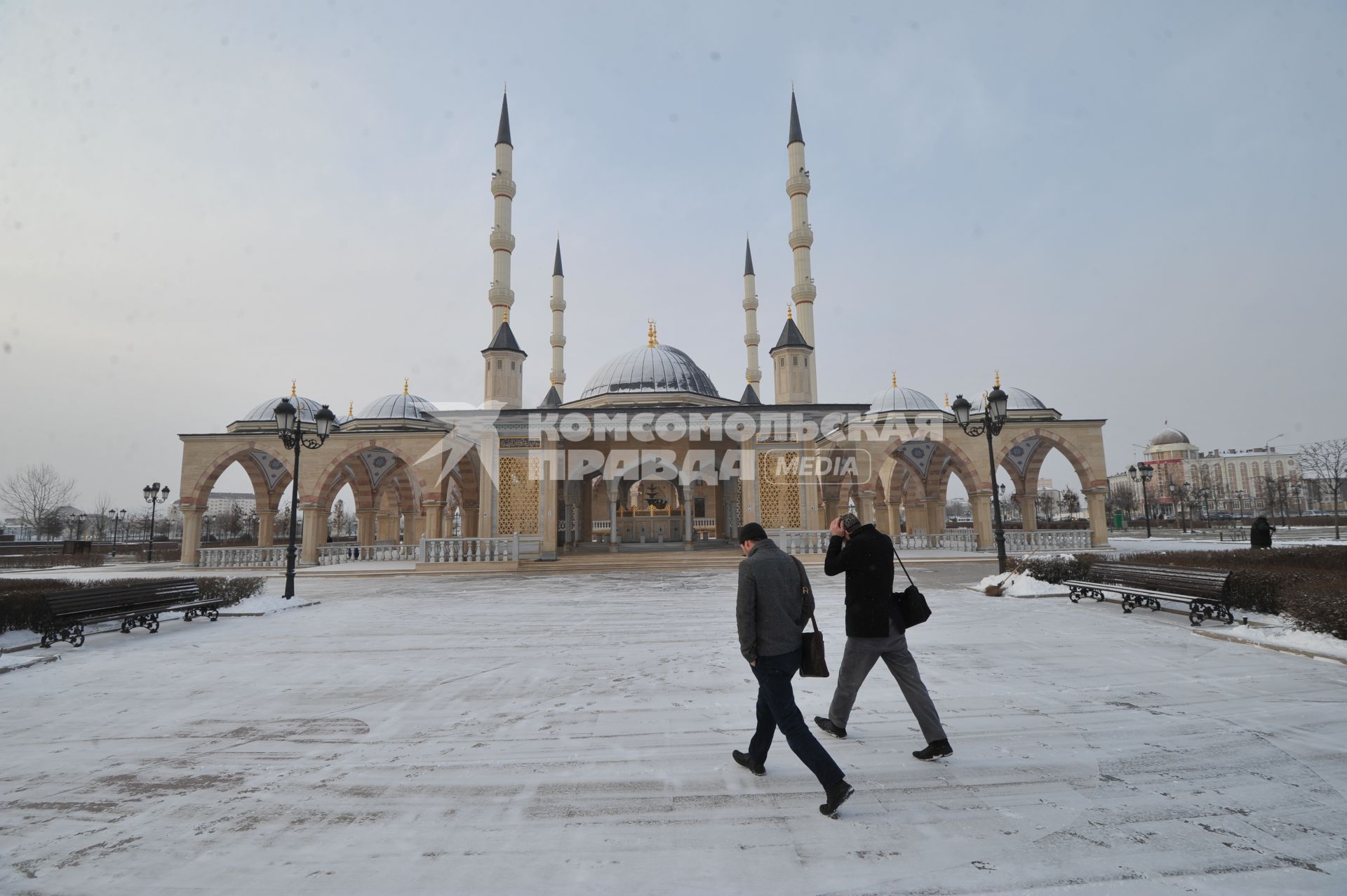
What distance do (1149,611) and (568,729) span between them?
784 cm

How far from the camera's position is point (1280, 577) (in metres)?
7.05

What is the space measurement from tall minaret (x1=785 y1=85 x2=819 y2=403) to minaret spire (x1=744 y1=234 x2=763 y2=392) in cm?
685

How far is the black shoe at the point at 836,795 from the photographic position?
260 centimetres

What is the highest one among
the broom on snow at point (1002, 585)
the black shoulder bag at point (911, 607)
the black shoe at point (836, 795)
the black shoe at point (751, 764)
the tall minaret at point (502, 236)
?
the tall minaret at point (502, 236)

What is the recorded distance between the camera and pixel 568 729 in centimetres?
385

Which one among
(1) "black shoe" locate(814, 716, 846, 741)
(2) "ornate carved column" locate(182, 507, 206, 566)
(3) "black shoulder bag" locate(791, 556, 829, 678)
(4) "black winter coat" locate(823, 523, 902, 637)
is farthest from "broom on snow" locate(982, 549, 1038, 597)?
(2) "ornate carved column" locate(182, 507, 206, 566)

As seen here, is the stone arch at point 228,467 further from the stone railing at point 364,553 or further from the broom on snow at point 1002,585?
the broom on snow at point 1002,585

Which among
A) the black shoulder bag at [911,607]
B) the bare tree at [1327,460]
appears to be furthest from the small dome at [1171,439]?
the black shoulder bag at [911,607]

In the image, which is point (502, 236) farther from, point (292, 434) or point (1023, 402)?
point (1023, 402)

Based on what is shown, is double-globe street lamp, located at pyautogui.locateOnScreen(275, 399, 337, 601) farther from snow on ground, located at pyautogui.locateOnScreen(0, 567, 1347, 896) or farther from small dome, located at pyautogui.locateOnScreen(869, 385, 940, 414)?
small dome, located at pyautogui.locateOnScreen(869, 385, 940, 414)

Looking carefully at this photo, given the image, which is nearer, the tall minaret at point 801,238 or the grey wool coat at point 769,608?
the grey wool coat at point 769,608

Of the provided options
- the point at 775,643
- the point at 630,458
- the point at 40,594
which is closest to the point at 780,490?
the point at 630,458

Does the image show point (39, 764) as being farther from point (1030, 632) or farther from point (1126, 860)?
point (1030, 632)

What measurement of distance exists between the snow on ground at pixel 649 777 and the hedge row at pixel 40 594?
1.75m
